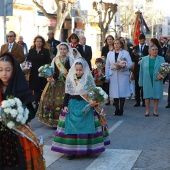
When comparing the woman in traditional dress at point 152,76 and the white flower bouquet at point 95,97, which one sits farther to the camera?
the woman in traditional dress at point 152,76

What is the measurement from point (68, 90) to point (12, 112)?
3.49 m

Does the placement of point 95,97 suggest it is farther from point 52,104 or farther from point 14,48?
point 14,48

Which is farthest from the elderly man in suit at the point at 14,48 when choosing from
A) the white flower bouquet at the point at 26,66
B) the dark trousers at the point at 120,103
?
the dark trousers at the point at 120,103

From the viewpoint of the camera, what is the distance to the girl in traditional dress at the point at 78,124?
838cm

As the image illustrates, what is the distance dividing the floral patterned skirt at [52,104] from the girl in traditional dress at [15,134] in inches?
227

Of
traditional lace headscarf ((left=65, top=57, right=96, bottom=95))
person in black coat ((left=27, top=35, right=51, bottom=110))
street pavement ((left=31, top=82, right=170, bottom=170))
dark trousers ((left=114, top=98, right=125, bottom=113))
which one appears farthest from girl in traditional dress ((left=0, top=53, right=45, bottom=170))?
dark trousers ((left=114, top=98, right=125, bottom=113))

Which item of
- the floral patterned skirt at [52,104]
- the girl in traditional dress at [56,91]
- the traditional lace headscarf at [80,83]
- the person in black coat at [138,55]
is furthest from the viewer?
the person in black coat at [138,55]

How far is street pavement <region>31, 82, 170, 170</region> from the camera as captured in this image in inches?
317

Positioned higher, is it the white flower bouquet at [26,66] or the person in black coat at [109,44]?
the person in black coat at [109,44]

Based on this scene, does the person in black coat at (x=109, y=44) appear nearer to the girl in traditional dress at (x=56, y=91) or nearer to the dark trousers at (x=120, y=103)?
the dark trousers at (x=120, y=103)

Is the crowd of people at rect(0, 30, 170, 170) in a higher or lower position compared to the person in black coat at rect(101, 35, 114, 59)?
lower

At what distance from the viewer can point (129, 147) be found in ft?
30.8

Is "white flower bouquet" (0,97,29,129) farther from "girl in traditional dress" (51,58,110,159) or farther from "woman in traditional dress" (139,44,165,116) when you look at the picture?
"woman in traditional dress" (139,44,165,116)

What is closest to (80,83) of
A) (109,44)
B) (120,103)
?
(120,103)
